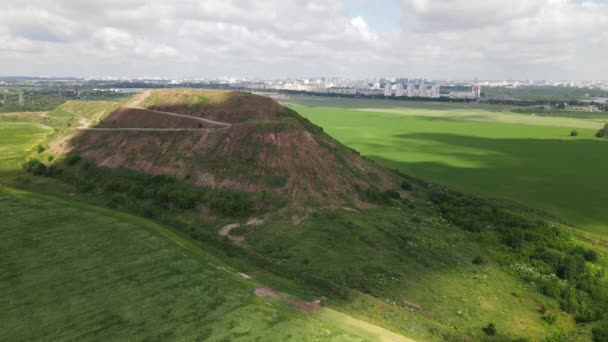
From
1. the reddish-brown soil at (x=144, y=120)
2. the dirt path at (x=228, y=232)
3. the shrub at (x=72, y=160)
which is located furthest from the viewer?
the reddish-brown soil at (x=144, y=120)

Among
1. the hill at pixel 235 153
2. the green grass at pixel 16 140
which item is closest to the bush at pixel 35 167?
the green grass at pixel 16 140

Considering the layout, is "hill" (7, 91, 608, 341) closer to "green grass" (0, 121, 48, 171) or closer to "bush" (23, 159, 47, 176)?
"bush" (23, 159, 47, 176)

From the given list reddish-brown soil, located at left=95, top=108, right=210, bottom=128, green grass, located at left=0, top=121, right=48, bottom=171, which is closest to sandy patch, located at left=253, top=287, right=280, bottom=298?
reddish-brown soil, located at left=95, top=108, right=210, bottom=128

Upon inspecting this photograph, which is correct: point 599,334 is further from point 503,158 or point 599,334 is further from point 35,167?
point 35,167

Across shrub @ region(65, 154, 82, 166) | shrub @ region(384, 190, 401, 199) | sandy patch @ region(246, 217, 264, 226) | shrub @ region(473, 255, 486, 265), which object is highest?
shrub @ region(65, 154, 82, 166)

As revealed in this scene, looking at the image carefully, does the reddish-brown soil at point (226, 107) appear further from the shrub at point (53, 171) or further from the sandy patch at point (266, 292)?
the sandy patch at point (266, 292)

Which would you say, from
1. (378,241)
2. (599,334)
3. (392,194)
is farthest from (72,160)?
(599,334)

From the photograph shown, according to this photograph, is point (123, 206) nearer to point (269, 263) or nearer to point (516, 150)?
point (269, 263)

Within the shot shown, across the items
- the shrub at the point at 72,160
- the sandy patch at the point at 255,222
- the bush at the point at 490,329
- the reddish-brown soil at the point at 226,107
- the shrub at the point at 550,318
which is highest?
the reddish-brown soil at the point at 226,107
